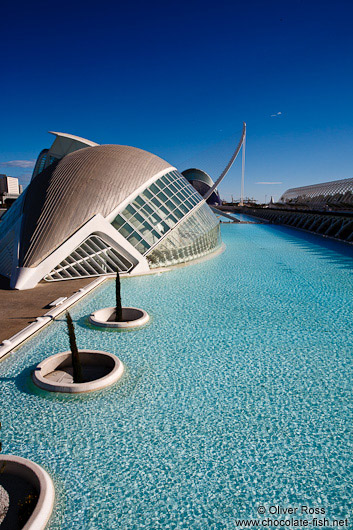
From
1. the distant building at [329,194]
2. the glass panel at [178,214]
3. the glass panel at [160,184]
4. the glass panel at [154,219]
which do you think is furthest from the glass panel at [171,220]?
the distant building at [329,194]

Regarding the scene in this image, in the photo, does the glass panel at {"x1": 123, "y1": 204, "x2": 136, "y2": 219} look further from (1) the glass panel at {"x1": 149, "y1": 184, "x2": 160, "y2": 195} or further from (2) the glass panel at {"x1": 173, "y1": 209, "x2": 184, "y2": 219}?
(2) the glass panel at {"x1": 173, "y1": 209, "x2": 184, "y2": 219}

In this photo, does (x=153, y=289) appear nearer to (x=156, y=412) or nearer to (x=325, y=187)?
(x=156, y=412)

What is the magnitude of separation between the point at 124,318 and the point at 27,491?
21.5 ft

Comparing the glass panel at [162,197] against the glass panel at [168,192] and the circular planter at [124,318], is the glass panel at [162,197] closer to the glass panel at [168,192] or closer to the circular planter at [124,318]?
the glass panel at [168,192]

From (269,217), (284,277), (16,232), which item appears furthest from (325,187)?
(16,232)

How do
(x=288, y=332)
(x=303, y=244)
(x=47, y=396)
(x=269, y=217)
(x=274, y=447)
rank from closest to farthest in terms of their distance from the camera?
(x=274, y=447), (x=47, y=396), (x=288, y=332), (x=303, y=244), (x=269, y=217)

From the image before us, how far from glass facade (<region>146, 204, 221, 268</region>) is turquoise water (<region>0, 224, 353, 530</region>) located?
21.4 ft

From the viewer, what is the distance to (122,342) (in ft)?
29.5

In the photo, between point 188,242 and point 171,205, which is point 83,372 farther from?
point 171,205

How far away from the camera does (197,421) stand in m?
5.91

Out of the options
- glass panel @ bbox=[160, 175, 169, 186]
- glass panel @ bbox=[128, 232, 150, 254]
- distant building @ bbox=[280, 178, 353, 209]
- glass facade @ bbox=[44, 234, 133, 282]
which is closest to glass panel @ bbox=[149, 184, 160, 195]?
glass panel @ bbox=[160, 175, 169, 186]

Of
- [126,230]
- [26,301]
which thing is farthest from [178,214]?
[26,301]

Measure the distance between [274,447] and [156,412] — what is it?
2.06m

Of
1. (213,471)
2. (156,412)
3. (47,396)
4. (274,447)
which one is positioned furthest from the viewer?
(47,396)
